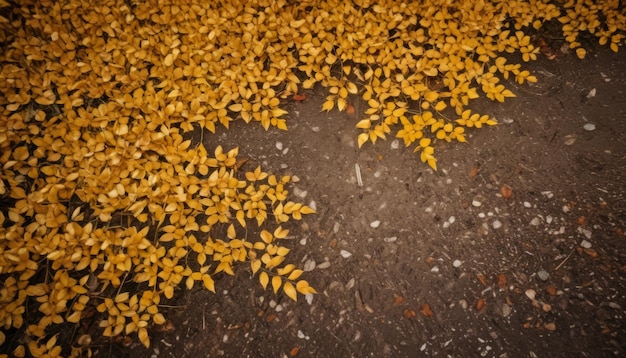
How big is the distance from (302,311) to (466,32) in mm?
2444

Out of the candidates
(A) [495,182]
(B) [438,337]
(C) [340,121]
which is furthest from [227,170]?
(A) [495,182]

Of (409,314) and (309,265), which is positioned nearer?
(409,314)

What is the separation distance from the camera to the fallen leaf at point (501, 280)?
206 centimetres

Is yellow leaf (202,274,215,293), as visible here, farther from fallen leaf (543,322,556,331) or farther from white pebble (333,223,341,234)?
fallen leaf (543,322,556,331)

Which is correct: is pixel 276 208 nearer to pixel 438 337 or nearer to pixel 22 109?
pixel 438 337

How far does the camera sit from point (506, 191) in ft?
7.53

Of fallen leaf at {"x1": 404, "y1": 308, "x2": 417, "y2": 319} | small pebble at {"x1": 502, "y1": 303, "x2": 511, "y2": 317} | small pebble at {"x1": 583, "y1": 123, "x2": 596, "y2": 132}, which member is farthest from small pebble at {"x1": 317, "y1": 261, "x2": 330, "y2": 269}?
small pebble at {"x1": 583, "y1": 123, "x2": 596, "y2": 132}

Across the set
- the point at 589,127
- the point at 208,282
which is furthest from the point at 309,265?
the point at 589,127

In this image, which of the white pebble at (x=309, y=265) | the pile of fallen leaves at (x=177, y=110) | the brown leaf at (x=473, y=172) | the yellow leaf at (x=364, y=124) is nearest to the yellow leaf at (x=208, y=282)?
the pile of fallen leaves at (x=177, y=110)

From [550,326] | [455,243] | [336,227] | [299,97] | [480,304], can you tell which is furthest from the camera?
[299,97]

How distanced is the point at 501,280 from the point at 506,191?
0.63 meters

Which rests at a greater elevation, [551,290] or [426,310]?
[551,290]

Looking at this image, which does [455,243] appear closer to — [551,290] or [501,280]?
[501,280]

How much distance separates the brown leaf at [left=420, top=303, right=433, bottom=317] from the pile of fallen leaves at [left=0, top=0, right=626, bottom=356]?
30.4 inches
